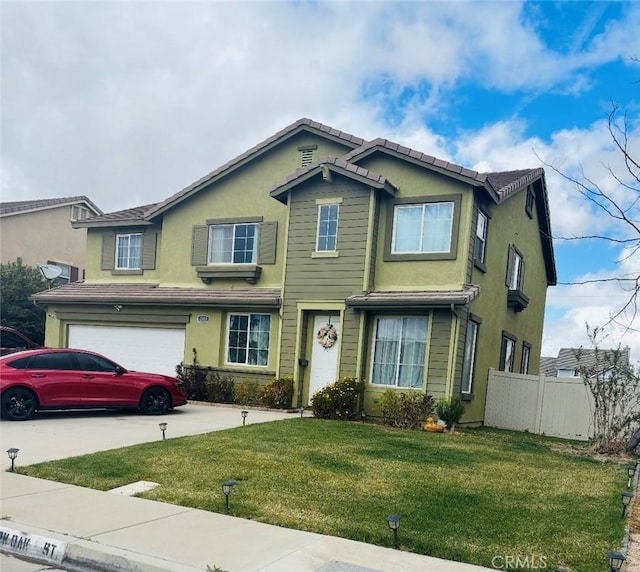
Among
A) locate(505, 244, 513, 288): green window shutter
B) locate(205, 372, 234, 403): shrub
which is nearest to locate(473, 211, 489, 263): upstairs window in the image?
locate(505, 244, 513, 288): green window shutter

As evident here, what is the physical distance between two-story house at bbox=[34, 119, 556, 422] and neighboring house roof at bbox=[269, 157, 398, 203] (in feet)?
0.14

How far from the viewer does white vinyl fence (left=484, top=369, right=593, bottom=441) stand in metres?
14.5

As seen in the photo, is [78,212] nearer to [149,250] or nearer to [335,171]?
[149,250]

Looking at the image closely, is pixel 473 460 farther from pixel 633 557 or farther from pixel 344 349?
pixel 344 349

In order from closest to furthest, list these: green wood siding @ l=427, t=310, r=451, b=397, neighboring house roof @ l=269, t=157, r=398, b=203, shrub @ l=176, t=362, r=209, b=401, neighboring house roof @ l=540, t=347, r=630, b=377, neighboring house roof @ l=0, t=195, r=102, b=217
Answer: neighboring house roof @ l=540, t=347, r=630, b=377 < green wood siding @ l=427, t=310, r=451, b=397 < neighboring house roof @ l=269, t=157, r=398, b=203 < shrub @ l=176, t=362, r=209, b=401 < neighboring house roof @ l=0, t=195, r=102, b=217

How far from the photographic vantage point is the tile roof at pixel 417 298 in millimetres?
12664

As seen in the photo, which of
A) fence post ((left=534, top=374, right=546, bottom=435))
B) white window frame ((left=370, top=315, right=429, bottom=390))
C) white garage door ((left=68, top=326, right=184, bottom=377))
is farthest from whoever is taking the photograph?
white garage door ((left=68, top=326, right=184, bottom=377))

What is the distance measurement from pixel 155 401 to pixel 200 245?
232 inches

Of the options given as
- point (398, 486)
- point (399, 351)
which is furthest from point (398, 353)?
point (398, 486)

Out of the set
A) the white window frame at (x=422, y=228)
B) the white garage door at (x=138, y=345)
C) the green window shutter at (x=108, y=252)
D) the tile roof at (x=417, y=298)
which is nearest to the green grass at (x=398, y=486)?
the tile roof at (x=417, y=298)

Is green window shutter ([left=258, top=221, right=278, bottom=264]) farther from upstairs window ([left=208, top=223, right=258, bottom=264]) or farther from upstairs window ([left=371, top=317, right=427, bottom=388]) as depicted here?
upstairs window ([left=371, top=317, right=427, bottom=388])

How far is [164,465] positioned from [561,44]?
889 cm

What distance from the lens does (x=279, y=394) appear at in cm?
1459

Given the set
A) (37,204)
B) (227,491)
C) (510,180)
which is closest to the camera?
(227,491)
